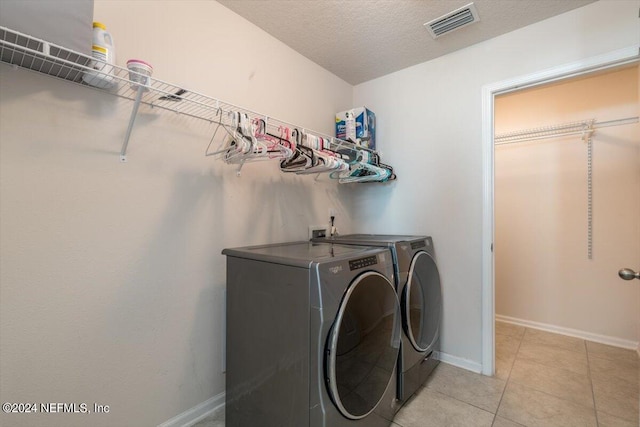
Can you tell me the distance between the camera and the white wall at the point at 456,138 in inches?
71.7

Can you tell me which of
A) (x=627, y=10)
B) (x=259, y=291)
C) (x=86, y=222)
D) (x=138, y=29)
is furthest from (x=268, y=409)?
(x=627, y=10)

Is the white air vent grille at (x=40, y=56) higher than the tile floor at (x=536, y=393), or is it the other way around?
the white air vent grille at (x=40, y=56)

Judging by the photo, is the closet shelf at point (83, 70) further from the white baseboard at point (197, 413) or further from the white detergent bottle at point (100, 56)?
the white baseboard at point (197, 413)

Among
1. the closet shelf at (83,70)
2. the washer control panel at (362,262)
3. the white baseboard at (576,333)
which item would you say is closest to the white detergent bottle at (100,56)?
the closet shelf at (83,70)

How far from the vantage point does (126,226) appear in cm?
132

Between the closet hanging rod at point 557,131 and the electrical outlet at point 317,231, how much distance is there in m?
2.07

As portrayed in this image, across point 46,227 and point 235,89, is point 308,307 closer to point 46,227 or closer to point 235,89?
point 46,227

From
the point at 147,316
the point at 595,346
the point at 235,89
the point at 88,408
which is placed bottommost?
the point at 595,346

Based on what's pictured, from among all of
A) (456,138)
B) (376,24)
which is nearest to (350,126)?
(376,24)

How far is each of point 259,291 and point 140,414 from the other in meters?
0.84

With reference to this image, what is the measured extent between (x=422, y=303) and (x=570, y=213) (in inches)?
79.9

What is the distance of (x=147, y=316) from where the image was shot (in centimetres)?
138

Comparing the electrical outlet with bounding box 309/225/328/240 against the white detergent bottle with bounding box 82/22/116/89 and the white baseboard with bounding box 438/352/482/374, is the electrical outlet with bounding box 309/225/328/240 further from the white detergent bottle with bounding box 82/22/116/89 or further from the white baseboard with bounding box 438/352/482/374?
the white detergent bottle with bounding box 82/22/116/89

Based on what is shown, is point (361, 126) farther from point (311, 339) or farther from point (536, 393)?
point (536, 393)
